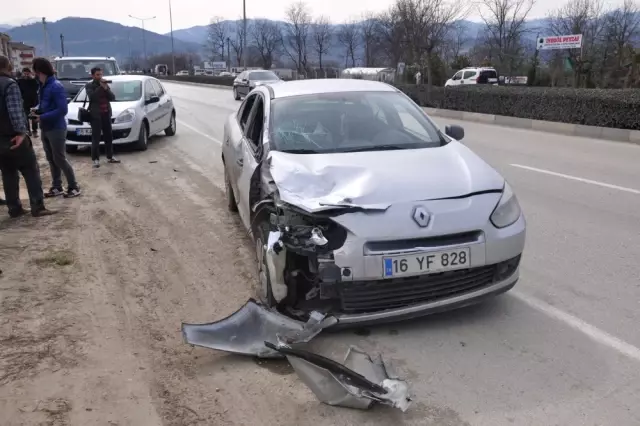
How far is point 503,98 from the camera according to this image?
18438 millimetres

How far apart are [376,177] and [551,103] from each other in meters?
14.2

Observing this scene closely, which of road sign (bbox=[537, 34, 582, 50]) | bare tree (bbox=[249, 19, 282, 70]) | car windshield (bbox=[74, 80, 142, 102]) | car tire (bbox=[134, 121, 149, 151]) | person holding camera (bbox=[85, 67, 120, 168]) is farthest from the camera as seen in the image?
bare tree (bbox=[249, 19, 282, 70])

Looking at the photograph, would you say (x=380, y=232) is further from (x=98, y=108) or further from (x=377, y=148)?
(x=98, y=108)

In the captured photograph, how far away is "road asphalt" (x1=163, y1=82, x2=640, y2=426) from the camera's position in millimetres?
3039

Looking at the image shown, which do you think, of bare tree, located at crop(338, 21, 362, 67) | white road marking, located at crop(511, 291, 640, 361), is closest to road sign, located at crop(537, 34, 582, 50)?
white road marking, located at crop(511, 291, 640, 361)

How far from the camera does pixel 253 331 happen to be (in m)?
3.75

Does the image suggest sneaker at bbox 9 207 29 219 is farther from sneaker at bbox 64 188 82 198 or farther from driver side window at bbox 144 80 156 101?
driver side window at bbox 144 80 156 101

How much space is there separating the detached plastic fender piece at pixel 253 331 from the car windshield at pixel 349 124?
148cm

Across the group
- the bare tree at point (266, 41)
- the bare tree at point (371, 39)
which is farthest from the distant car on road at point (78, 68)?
the bare tree at point (266, 41)

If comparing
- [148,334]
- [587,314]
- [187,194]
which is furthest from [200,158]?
[587,314]

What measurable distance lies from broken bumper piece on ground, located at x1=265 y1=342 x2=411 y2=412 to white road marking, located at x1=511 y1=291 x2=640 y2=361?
1.42m

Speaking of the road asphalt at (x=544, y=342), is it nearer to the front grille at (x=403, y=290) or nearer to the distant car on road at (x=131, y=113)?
the front grille at (x=403, y=290)

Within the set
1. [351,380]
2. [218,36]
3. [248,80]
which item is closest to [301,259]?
[351,380]

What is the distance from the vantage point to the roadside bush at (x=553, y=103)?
1429cm
